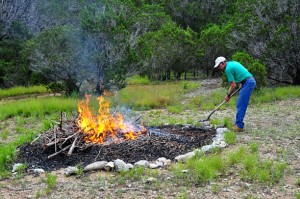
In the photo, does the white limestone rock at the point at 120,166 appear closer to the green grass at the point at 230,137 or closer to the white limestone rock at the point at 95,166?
the white limestone rock at the point at 95,166

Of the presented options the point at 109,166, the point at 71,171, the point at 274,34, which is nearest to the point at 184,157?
the point at 109,166

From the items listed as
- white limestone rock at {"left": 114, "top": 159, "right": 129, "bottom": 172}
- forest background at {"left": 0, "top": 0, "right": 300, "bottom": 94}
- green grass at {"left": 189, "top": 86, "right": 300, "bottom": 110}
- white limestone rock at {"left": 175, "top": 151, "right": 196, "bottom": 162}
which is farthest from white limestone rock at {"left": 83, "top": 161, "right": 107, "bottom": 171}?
forest background at {"left": 0, "top": 0, "right": 300, "bottom": 94}

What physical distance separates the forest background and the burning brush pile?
6.38 meters

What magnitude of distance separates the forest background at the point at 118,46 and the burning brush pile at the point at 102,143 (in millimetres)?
6383

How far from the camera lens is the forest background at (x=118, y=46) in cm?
1398

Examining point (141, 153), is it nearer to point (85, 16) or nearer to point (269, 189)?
point (269, 189)

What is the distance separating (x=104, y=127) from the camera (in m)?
7.40

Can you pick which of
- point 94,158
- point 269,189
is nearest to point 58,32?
point 94,158

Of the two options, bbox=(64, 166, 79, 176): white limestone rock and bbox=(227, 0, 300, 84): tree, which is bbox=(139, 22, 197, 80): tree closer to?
bbox=(227, 0, 300, 84): tree

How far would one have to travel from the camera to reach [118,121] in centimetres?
770

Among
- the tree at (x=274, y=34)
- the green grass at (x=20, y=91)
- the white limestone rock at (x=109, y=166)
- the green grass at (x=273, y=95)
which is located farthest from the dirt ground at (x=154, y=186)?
the green grass at (x=20, y=91)

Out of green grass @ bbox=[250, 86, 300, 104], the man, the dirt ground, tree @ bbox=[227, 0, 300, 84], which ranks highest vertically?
tree @ bbox=[227, 0, 300, 84]

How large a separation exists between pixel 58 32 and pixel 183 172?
33.3 feet

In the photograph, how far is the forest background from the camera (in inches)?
551
